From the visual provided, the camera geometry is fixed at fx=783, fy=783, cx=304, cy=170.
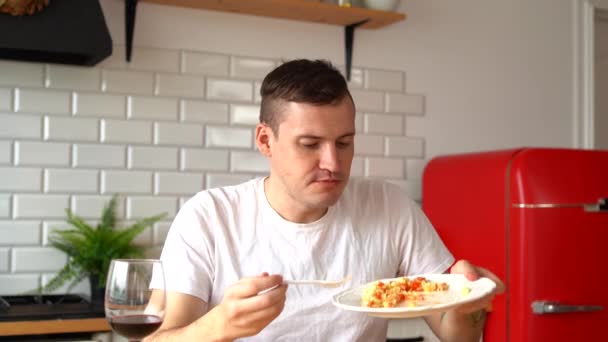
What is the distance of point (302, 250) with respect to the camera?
6.47 feet

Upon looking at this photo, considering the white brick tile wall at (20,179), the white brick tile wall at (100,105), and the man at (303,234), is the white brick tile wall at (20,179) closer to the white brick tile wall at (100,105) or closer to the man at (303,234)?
the white brick tile wall at (100,105)

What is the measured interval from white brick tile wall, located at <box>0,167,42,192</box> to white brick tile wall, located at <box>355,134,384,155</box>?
138 cm

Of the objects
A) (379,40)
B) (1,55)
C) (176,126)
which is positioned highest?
(379,40)

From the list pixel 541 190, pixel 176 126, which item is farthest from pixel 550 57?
pixel 176 126

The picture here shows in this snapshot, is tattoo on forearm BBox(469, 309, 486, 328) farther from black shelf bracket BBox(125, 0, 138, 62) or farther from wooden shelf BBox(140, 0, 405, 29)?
black shelf bracket BBox(125, 0, 138, 62)

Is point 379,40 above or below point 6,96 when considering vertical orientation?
above

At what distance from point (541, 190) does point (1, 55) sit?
6.80 ft

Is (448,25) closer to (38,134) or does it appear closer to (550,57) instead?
(550,57)

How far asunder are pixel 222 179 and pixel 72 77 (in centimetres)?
73

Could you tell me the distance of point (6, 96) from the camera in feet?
9.57

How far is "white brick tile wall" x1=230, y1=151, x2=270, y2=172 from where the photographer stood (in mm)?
3303

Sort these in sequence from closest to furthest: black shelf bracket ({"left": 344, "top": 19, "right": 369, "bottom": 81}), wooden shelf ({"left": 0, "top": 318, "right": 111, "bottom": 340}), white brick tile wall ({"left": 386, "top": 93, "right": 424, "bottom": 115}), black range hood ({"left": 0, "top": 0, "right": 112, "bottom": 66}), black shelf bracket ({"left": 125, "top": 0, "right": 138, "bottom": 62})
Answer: wooden shelf ({"left": 0, "top": 318, "right": 111, "bottom": 340}) < black range hood ({"left": 0, "top": 0, "right": 112, "bottom": 66}) < black shelf bracket ({"left": 125, "top": 0, "right": 138, "bottom": 62}) < black shelf bracket ({"left": 344, "top": 19, "right": 369, "bottom": 81}) < white brick tile wall ({"left": 386, "top": 93, "right": 424, "bottom": 115})

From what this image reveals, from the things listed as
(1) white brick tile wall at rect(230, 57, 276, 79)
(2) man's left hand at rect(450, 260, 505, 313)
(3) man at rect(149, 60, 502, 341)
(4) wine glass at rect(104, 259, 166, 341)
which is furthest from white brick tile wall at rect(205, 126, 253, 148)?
(4) wine glass at rect(104, 259, 166, 341)

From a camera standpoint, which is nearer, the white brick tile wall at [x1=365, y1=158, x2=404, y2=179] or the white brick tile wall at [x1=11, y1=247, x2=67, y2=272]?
the white brick tile wall at [x1=11, y1=247, x2=67, y2=272]
